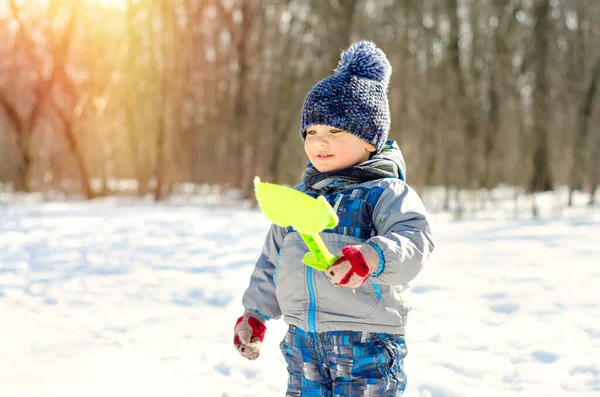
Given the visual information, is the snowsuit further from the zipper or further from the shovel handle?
the shovel handle

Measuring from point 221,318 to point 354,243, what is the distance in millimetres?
2867

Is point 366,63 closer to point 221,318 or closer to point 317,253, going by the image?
point 317,253

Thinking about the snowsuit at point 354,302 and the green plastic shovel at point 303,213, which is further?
the snowsuit at point 354,302

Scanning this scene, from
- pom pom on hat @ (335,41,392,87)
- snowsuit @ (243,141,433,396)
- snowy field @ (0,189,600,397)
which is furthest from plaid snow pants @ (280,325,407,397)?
snowy field @ (0,189,600,397)

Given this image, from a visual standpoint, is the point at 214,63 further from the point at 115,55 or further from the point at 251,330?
the point at 251,330

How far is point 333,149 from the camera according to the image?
1.76m

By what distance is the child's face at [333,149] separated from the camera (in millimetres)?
1761

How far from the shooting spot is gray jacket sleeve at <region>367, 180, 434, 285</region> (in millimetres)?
1458

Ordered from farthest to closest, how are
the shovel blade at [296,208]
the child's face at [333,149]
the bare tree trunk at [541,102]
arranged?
the bare tree trunk at [541,102] < the child's face at [333,149] < the shovel blade at [296,208]

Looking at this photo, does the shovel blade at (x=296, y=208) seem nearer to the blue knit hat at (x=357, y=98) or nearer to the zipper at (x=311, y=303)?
the zipper at (x=311, y=303)

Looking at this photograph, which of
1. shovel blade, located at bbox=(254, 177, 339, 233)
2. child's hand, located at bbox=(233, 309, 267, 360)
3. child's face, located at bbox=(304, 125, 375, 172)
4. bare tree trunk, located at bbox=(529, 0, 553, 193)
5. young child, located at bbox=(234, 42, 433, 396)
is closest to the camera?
shovel blade, located at bbox=(254, 177, 339, 233)

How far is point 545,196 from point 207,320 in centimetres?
1390

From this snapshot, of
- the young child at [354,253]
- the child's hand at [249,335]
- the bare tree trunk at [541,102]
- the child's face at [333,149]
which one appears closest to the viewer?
the young child at [354,253]

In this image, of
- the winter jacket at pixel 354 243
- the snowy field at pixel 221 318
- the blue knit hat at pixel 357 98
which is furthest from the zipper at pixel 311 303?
the snowy field at pixel 221 318
